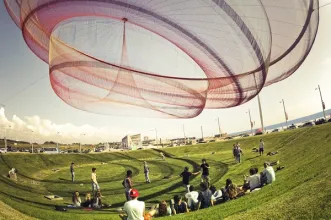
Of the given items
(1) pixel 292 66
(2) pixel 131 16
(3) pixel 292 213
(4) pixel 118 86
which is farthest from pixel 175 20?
(3) pixel 292 213

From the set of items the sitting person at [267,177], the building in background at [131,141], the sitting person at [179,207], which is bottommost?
the sitting person at [179,207]

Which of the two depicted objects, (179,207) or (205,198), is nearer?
(179,207)

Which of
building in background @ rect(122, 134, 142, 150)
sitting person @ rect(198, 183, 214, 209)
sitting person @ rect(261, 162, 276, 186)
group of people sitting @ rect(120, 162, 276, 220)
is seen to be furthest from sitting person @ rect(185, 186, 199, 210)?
building in background @ rect(122, 134, 142, 150)

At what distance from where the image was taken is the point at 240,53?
45.3 feet

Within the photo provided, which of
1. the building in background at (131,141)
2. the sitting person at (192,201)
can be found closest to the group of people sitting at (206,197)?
the sitting person at (192,201)

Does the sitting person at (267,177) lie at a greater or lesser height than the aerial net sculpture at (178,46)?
lesser

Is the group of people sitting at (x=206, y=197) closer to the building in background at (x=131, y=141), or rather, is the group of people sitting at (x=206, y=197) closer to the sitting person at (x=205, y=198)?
the sitting person at (x=205, y=198)

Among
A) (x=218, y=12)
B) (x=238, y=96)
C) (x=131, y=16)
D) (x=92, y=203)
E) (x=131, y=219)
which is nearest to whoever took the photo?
(x=131, y=219)

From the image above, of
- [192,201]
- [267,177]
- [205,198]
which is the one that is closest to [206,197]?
[205,198]

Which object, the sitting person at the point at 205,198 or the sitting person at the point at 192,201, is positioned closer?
the sitting person at the point at 192,201

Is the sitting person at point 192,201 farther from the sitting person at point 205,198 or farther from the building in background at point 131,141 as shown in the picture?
the building in background at point 131,141

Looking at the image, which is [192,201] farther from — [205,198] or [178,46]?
[178,46]

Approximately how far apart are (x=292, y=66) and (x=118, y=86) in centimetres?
874

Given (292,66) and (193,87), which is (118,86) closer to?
(193,87)
